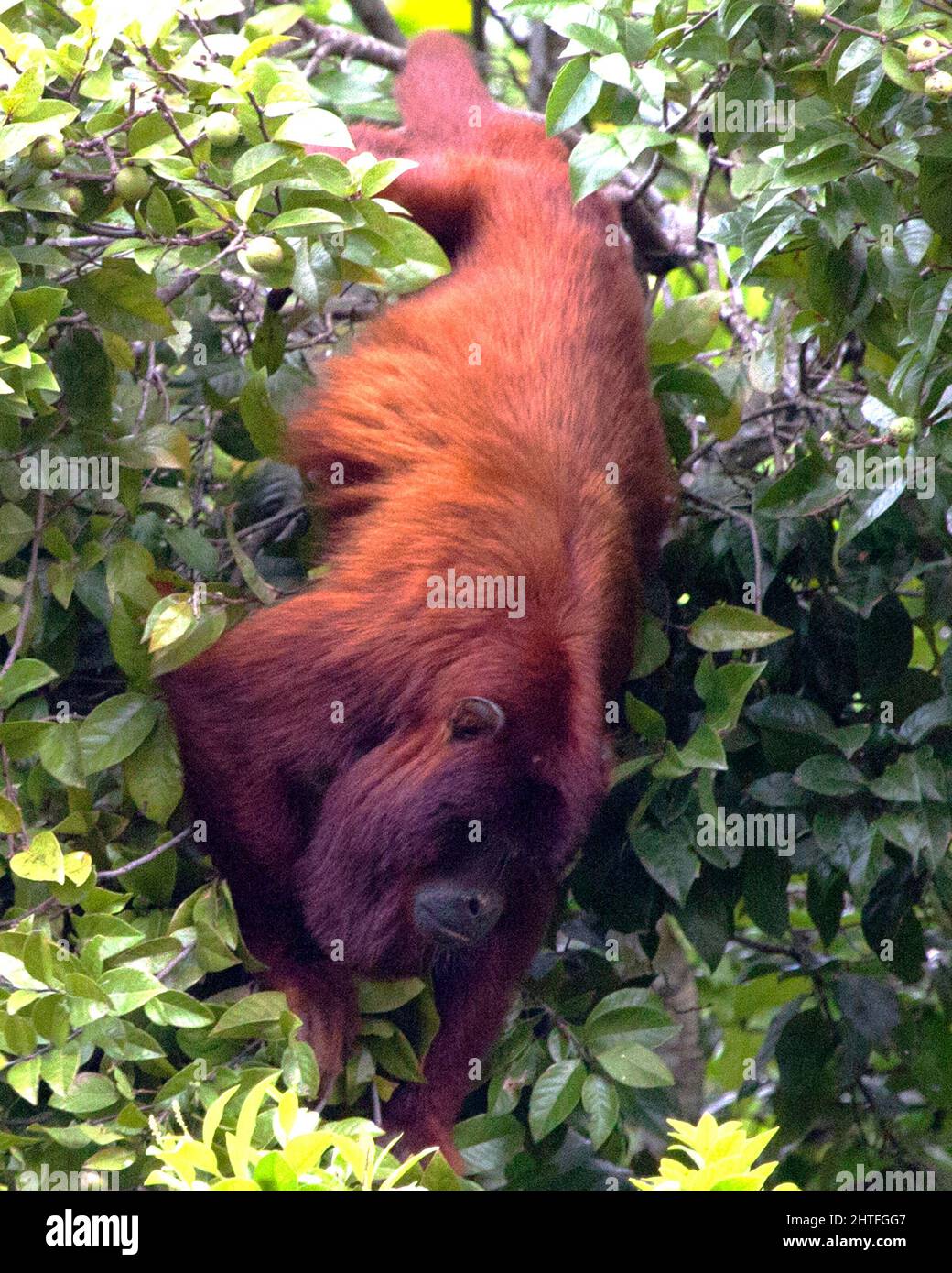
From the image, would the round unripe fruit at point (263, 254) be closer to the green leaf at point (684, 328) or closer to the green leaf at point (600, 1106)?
the green leaf at point (684, 328)

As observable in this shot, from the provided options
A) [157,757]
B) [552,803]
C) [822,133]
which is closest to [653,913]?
[552,803]

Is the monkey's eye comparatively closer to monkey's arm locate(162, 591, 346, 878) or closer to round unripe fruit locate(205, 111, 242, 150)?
monkey's arm locate(162, 591, 346, 878)

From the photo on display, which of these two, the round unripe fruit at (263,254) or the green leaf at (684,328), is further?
the green leaf at (684,328)

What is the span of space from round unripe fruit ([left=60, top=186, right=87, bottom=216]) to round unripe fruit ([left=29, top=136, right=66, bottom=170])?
0.14m

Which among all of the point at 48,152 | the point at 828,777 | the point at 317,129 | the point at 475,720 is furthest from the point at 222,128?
the point at 828,777

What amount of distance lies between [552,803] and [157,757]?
0.87m

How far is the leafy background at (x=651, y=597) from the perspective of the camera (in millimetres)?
2488

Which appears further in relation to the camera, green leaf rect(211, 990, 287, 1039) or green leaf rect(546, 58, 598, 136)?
green leaf rect(546, 58, 598, 136)

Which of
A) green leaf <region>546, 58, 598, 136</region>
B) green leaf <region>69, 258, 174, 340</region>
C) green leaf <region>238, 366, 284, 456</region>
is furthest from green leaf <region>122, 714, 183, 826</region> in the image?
green leaf <region>546, 58, 598, 136</region>

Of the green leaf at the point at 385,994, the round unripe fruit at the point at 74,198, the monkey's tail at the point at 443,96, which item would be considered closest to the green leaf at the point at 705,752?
the green leaf at the point at 385,994

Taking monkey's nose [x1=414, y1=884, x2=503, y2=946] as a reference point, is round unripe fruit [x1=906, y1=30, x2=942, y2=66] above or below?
above

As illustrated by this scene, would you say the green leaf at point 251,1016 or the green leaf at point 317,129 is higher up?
the green leaf at point 317,129

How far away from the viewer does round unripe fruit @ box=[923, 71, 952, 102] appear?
7.54 ft

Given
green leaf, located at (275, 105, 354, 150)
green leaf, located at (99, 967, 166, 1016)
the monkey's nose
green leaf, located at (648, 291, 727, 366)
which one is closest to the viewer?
green leaf, located at (99, 967, 166, 1016)
